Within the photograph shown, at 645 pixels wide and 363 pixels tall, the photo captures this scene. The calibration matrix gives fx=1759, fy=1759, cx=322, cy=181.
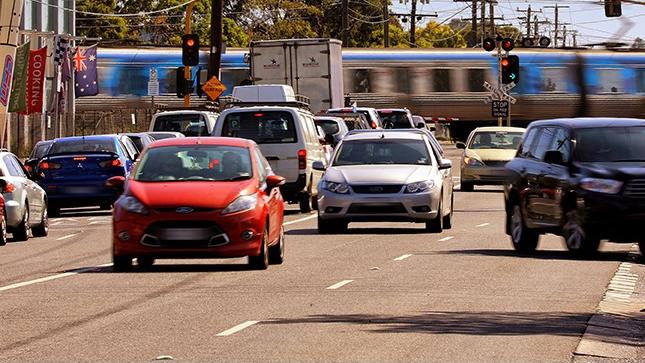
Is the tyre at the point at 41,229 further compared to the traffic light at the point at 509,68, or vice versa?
the traffic light at the point at 509,68

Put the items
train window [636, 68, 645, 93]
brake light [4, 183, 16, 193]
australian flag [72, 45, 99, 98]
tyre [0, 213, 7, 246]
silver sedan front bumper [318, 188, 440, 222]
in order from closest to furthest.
Answer: tyre [0, 213, 7, 246] < silver sedan front bumper [318, 188, 440, 222] < brake light [4, 183, 16, 193] < australian flag [72, 45, 99, 98] < train window [636, 68, 645, 93]

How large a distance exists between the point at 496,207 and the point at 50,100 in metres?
38.4

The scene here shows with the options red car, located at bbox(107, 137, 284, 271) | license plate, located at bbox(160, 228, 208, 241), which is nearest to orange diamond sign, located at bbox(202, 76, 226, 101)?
red car, located at bbox(107, 137, 284, 271)

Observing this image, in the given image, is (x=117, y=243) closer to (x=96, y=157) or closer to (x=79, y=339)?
(x=79, y=339)

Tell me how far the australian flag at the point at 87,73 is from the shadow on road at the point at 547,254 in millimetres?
40427

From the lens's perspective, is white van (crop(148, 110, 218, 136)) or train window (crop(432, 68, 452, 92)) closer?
white van (crop(148, 110, 218, 136))

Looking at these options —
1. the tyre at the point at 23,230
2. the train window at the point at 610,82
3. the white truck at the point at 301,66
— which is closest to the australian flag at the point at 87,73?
the white truck at the point at 301,66

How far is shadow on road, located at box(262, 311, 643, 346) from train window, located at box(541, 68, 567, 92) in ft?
196

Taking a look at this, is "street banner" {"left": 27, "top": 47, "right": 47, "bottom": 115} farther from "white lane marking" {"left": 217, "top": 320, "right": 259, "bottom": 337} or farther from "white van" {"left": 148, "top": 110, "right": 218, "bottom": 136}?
"white lane marking" {"left": 217, "top": 320, "right": 259, "bottom": 337}

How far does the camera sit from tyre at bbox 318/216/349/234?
2758cm

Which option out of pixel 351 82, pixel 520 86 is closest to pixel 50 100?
pixel 351 82

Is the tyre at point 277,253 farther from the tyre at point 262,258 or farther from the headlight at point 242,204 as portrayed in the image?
the headlight at point 242,204

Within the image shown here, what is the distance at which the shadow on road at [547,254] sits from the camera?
22.5 metres

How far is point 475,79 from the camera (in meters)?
73.7
